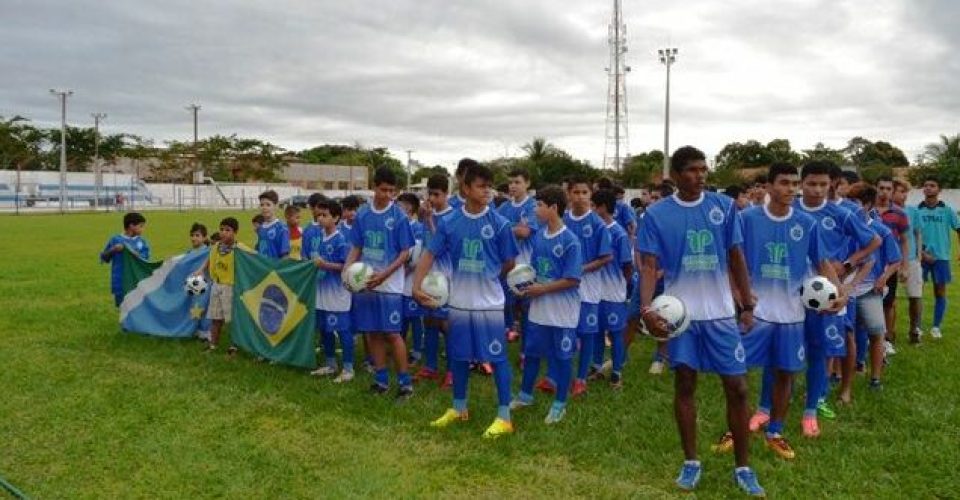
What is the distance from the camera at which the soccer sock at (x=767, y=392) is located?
19.5 ft

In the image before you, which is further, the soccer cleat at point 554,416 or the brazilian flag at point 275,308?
Result: the brazilian flag at point 275,308

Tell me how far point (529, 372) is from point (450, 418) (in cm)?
82

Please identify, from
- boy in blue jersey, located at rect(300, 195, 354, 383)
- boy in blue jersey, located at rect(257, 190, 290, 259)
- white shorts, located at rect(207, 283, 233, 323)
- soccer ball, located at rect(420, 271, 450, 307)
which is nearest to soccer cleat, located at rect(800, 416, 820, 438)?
soccer ball, located at rect(420, 271, 450, 307)

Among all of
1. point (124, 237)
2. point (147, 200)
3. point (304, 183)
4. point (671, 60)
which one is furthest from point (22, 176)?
point (124, 237)

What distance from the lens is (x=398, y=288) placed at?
277 inches

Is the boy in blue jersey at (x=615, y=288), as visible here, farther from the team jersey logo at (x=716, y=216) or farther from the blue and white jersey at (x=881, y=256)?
the team jersey logo at (x=716, y=216)

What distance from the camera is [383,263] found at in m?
7.05

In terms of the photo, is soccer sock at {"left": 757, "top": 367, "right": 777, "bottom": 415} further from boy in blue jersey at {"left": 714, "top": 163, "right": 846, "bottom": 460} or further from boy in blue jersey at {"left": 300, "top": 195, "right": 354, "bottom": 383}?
boy in blue jersey at {"left": 300, "top": 195, "right": 354, "bottom": 383}

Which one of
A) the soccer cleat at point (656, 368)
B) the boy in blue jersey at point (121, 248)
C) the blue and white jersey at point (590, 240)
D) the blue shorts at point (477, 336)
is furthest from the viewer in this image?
the boy in blue jersey at point (121, 248)

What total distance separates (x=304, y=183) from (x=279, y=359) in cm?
8863

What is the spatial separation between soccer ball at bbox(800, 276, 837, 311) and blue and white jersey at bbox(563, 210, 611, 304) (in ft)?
6.68

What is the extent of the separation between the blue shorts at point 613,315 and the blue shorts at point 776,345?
2.10 m

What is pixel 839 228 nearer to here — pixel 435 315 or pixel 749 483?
pixel 749 483

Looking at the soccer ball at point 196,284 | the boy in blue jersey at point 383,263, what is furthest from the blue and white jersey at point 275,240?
the boy in blue jersey at point 383,263
